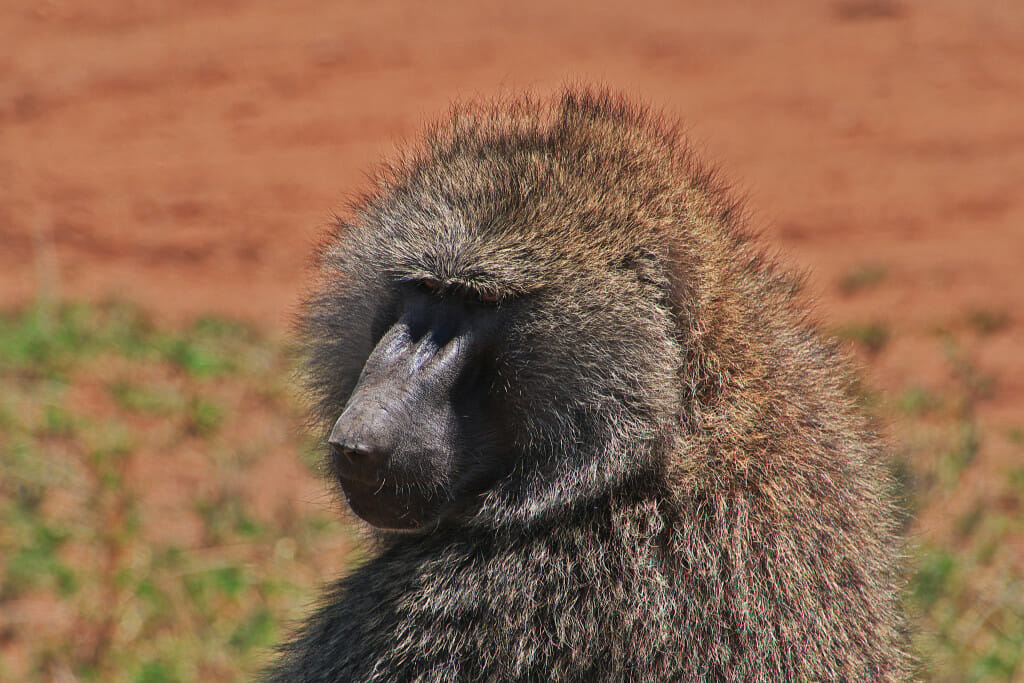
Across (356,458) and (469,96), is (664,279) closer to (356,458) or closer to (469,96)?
(356,458)

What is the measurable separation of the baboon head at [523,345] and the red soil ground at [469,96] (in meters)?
3.97

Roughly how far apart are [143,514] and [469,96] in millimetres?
5797

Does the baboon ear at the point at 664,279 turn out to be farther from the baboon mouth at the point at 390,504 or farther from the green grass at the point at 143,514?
the green grass at the point at 143,514

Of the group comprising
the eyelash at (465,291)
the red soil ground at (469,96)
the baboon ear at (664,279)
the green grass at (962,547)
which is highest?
the baboon ear at (664,279)

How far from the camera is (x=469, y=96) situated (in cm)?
966

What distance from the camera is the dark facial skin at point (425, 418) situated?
238 cm

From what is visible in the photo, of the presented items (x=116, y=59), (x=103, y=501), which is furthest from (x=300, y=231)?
(x=103, y=501)

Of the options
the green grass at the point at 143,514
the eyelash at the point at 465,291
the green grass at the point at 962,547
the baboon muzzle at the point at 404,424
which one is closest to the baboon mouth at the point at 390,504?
the baboon muzzle at the point at 404,424

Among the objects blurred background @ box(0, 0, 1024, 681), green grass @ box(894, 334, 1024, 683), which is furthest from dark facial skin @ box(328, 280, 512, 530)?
green grass @ box(894, 334, 1024, 683)

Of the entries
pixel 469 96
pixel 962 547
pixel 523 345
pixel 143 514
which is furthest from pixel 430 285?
pixel 469 96

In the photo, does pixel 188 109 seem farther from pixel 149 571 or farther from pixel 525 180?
pixel 525 180

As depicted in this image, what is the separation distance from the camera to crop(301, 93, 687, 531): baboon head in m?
2.43

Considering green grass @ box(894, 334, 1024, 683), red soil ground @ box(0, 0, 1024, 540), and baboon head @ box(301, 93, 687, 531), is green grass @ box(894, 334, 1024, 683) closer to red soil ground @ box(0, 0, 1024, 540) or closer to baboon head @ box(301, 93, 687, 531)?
red soil ground @ box(0, 0, 1024, 540)

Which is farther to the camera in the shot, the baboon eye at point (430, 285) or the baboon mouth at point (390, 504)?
the baboon eye at point (430, 285)
